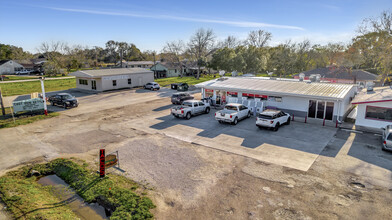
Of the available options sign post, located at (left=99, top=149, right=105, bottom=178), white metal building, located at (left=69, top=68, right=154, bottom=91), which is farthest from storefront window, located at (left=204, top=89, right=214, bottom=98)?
white metal building, located at (left=69, top=68, right=154, bottom=91)

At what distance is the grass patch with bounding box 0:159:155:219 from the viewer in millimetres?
8508

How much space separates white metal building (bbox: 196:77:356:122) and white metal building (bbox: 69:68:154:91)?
19.6 metres

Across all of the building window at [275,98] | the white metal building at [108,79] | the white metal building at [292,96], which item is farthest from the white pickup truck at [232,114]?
the white metal building at [108,79]

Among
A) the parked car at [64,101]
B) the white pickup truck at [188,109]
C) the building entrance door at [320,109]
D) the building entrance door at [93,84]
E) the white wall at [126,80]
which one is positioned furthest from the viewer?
the white wall at [126,80]

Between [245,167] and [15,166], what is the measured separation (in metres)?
12.1

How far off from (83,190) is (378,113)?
20.9m

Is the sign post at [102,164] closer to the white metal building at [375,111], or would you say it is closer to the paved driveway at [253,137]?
the paved driveway at [253,137]

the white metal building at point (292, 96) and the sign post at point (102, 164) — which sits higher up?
the white metal building at point (292, 96)

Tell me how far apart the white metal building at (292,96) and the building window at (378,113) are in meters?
1.93

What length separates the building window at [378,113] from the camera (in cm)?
1778

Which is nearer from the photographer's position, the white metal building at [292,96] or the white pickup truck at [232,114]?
the white pickup truck at [232,114]

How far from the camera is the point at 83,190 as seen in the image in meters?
9.88

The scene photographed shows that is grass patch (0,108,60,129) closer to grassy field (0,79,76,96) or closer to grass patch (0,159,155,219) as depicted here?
grass patch (0,159,155,219)

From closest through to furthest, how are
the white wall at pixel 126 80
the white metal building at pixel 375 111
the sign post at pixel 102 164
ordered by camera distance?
the sign post at pixel 102 164
the white metal building at pixel 375 111
the white wall at pixel 126 80
